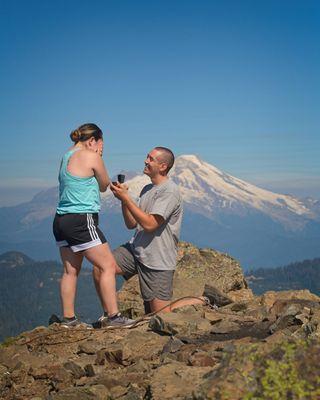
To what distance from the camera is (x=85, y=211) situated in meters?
8.07

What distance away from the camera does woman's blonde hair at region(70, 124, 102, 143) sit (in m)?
8.24

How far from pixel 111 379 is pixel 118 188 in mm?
3362

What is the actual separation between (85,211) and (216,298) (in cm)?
380

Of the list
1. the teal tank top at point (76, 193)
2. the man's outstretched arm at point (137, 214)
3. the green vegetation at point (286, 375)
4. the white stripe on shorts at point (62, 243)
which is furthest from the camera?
the white stripe on shorts at point (62, 243)

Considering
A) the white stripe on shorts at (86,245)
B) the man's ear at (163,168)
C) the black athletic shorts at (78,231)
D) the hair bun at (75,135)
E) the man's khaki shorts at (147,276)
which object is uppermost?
the hair bun at (75,135)

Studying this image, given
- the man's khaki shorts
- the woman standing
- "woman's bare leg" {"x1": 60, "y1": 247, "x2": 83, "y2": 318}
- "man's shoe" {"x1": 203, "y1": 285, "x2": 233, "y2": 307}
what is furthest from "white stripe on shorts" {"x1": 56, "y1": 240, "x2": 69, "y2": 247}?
"man's shoe" {"x1": 203, "y1": 285, "x2": 233, "y2": 307}

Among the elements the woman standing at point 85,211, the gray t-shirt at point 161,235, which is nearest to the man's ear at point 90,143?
the woman standing at point 85,211

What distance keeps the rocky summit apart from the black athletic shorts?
1.49 m

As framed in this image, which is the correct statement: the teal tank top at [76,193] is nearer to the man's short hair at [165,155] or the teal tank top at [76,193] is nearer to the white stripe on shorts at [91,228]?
the white stripe on shorts at [91,228]

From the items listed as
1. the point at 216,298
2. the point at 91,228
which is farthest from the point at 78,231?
the point at 216,298

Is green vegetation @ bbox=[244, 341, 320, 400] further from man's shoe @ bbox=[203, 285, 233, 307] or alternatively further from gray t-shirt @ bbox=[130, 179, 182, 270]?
man's shoe @ bbox=[203, 285, 233, 307]

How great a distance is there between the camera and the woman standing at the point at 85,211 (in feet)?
26.3

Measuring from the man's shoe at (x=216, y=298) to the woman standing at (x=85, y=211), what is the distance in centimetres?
246

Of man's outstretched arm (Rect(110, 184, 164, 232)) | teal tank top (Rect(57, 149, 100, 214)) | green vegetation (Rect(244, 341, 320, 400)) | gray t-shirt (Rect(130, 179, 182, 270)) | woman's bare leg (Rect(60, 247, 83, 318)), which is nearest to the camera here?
green vegetation (Rect(244, 341, 320, 400))
